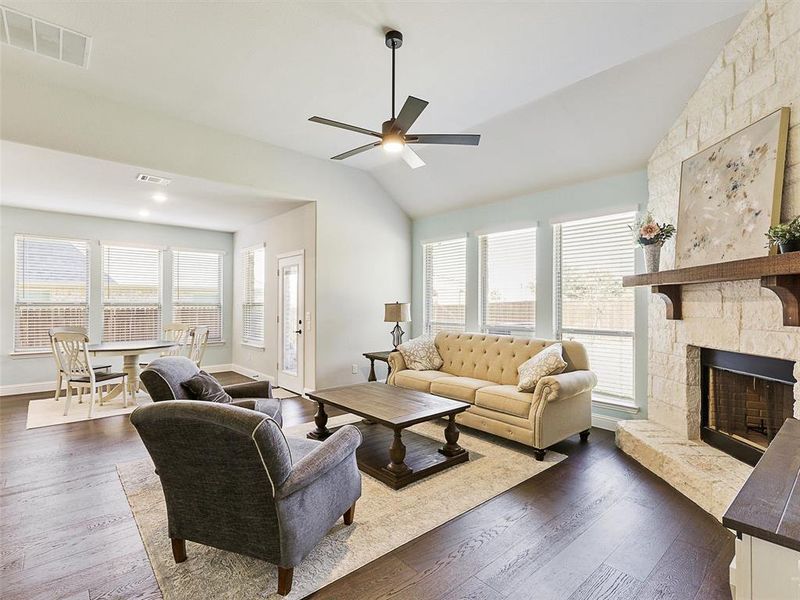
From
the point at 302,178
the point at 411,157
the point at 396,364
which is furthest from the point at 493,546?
the point at 302,178

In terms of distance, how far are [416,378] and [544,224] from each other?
2.45m

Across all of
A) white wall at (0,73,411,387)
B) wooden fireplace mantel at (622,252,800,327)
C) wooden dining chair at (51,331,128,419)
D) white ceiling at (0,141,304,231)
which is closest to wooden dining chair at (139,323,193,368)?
wooden dining chair at (51,331,128,419)

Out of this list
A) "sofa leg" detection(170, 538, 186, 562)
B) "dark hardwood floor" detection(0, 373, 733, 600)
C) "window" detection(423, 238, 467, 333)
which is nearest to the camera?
"dark hardwood floor" detection(0, 373, 733, 600)

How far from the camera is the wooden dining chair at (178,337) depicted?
5.91 metres

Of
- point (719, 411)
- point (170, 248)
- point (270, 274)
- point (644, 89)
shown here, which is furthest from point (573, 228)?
point (170, 248)

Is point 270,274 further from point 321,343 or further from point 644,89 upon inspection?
point 644,89

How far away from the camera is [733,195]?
296 cm

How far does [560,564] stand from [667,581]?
50cm

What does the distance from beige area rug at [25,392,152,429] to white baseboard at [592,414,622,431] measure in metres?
5.50

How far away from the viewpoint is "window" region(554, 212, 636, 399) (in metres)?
4.34

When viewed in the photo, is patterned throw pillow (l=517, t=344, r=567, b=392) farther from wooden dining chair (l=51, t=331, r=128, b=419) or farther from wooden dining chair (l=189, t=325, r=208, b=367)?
wooden dining chair (l=51, t=331, r=128, b=419)

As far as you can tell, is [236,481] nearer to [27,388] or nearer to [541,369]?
[541,369]

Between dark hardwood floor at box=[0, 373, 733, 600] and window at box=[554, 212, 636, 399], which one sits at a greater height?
window at box=[554, 212, 636, 399]

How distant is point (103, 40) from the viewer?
10.1ft
